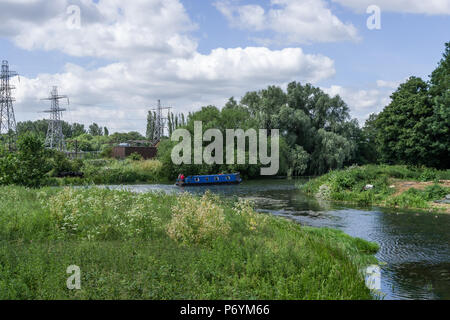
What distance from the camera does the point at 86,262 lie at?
7.72 meters

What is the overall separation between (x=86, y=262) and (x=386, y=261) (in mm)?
7758

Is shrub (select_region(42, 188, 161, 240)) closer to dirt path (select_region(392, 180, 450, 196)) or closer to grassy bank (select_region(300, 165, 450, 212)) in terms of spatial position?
A: grassy bank (select_region(300, 165, 450, 212))

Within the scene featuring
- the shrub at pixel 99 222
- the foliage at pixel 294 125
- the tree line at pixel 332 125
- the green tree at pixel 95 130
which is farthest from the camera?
the green tree at pixel 95 130

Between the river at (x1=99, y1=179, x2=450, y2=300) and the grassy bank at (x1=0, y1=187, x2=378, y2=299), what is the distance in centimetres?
83

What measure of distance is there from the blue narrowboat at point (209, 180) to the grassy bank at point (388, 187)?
36.4 feet

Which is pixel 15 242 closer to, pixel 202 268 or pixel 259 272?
pixel 202 268

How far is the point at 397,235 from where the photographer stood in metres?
14.2

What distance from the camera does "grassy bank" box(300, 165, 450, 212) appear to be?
21.2 metres

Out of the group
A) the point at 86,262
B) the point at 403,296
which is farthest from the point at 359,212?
the point at 86,262

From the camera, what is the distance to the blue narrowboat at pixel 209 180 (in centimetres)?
3762

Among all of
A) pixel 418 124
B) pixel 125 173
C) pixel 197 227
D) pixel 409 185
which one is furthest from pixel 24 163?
pixel 418 124

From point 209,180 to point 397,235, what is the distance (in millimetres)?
26037

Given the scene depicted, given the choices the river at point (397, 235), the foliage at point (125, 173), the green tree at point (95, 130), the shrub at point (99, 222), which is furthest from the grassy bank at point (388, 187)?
the green tree at point (95, 130)

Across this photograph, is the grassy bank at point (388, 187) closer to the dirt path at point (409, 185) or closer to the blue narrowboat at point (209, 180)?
the dirt path at point (409, 185)
